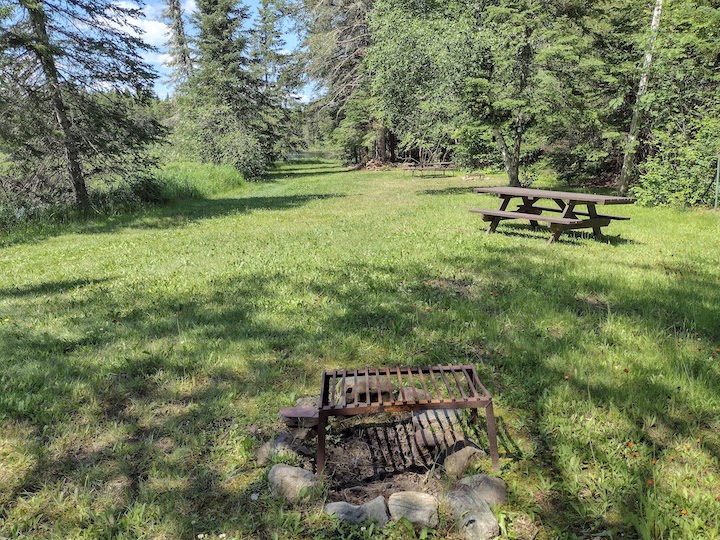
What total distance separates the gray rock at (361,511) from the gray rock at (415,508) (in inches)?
1.8

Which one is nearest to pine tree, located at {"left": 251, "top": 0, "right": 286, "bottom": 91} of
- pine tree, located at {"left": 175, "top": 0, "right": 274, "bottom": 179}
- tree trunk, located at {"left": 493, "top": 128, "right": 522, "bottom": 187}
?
pine tree, located at {"left": 175, "top": 0, "right": 274, "bottom": 179}

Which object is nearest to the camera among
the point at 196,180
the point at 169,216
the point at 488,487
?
the point at 488,487

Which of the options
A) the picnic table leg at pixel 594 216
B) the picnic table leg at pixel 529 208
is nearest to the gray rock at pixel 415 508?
the picnic table leg at pixel 594 216

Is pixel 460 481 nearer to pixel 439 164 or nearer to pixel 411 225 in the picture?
pixel 411 225

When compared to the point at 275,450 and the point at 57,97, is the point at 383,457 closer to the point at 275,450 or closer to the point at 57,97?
the point at 275,450

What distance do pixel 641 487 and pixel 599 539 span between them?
16.6 inches

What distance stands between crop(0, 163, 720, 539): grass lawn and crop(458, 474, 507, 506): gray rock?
0.09 meters

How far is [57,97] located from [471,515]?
12.2 metres

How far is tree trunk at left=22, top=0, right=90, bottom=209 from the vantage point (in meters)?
9.38

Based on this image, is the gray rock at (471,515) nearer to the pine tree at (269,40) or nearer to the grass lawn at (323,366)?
the grass lawn at (323,366)

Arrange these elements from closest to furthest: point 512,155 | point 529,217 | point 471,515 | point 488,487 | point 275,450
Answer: point 471,515 → point 488,487 → point 275,450 → point 529,217 → point 512,155

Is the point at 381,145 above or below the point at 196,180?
above

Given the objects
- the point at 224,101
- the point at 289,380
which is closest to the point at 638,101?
the point at 289,380

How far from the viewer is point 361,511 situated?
208 cm
